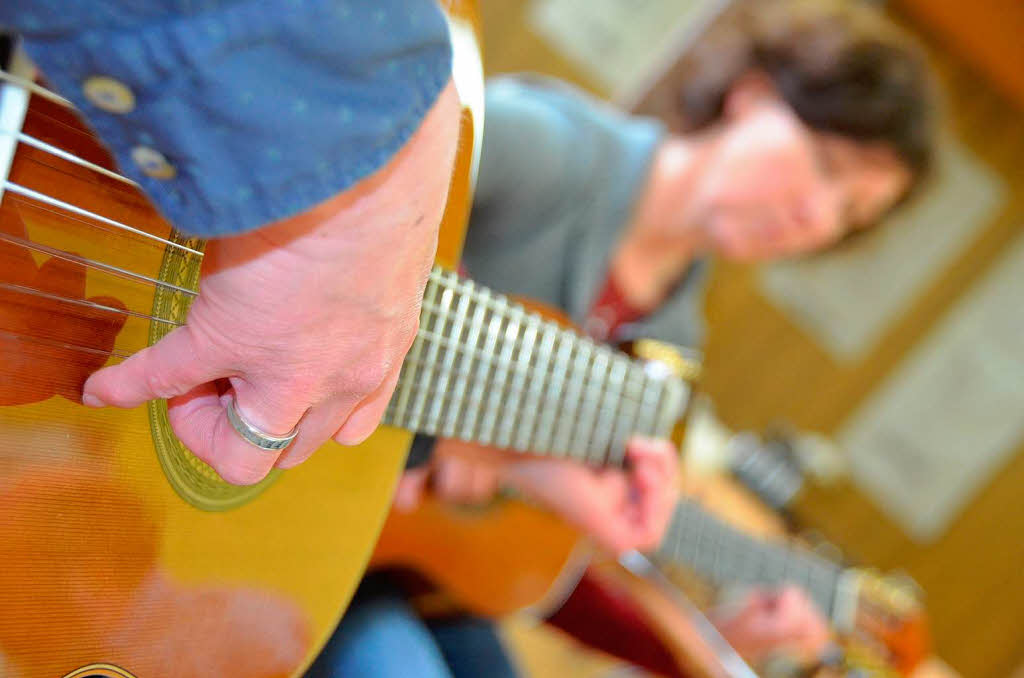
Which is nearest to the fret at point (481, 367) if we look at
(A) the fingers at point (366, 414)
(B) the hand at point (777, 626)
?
(A) the fingers at point (366, 414)

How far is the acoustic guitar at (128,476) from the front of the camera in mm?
353

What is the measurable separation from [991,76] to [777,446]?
3.43 feet

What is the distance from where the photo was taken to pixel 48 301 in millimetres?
361

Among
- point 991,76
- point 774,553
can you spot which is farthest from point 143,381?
point 991,76

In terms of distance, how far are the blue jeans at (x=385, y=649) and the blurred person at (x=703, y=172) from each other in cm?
31

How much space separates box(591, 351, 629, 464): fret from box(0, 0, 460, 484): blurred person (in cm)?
49

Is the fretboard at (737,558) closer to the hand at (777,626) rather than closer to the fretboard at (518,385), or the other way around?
the hand at (777,626)

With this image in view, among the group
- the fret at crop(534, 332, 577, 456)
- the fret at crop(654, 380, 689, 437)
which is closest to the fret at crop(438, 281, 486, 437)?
the fret at crop(534, 332, 577, 456)

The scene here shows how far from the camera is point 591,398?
0.82m

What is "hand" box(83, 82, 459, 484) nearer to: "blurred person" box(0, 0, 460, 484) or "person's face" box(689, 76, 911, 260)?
"blurred person" box(0, 0, 460, 484)

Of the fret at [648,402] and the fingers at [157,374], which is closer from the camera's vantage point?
the fingers at [157,374]

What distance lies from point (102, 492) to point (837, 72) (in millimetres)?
1194

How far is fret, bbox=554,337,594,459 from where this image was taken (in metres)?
0.78

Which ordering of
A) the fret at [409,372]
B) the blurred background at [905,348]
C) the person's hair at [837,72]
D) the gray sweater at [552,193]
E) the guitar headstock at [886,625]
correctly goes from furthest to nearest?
the blurred background at [905,348] → the guitar headstock at [886,625] → the person's hair at [837,72] → the gray sweater at [552,193] → the fret at [409,372]
